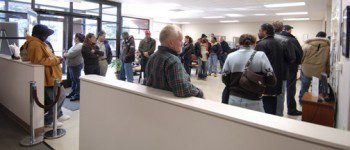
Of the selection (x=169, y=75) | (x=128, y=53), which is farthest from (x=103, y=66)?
(x=169, y=75)

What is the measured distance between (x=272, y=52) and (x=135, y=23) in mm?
12078

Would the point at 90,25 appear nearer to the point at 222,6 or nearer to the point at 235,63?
the point at 222,6

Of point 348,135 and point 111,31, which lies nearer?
point 348,135

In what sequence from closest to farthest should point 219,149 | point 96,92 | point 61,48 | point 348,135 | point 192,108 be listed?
point 348,135, point 219,149, point 192,108, point 96,92, point 61,48

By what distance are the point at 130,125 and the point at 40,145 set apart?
5.52 ft

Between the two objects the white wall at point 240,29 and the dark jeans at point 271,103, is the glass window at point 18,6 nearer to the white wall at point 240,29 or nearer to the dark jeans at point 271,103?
the dark jeans at point 271,103

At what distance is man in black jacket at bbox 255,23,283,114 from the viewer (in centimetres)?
313

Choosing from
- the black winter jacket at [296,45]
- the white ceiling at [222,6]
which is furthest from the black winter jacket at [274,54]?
the white ceiling at [222,6]

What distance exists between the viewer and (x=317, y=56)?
13.7 feet

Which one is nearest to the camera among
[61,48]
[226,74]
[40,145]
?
[226,74]

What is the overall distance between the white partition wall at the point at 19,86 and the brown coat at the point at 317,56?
161 inches

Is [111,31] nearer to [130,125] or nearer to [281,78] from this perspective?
[281,78]

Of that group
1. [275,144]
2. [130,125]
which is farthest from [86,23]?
[275,144]

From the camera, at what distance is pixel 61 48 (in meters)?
6.89
